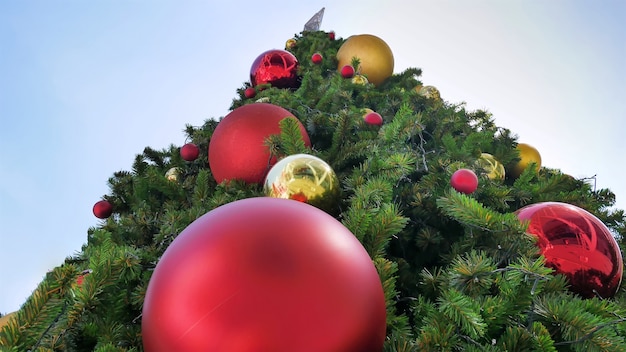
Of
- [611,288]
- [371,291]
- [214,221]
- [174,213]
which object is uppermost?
[214,221]

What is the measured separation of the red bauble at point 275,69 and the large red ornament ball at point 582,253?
270 cm

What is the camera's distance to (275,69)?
3.61 meters

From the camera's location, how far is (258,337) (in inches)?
28.1

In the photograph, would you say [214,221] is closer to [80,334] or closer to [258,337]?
[258,337]

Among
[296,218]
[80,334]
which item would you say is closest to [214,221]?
[296,218]

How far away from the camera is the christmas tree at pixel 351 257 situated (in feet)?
2.59

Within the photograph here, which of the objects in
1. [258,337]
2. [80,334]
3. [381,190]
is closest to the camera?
[258,337]

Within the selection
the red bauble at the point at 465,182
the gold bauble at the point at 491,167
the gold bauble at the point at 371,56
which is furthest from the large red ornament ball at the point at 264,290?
the gold bauble at the point at 371,56

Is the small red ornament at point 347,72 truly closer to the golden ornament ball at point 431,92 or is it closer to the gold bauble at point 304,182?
the golden ornament ball at point 431,92

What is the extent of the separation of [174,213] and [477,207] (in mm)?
975

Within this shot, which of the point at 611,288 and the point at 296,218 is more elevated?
the point at 296,218

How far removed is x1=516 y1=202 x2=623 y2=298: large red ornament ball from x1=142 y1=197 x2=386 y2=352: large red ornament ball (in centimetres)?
73

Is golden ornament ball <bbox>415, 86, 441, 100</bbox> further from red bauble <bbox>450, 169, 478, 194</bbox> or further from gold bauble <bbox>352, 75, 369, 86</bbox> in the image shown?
red bauble <bbox>450, 169, 478, 194</bbox>

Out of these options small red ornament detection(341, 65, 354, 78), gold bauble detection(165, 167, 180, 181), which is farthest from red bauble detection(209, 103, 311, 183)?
small red ornament detection(341, 65, 354, 78)
